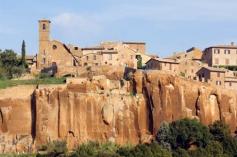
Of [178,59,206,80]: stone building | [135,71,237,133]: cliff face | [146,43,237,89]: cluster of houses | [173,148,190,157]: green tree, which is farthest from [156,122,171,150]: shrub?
[178,59,206,80]: stone building

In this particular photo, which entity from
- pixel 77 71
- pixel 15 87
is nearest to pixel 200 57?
pixel 77 71

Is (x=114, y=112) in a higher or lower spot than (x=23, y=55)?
lower

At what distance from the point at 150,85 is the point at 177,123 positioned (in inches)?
154

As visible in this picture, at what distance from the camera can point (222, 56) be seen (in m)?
91.3

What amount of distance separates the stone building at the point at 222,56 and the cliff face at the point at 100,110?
12.9 meters

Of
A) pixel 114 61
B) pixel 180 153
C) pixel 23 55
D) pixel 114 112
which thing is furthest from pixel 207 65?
pixel 180 153

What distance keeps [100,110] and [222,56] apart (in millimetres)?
19387

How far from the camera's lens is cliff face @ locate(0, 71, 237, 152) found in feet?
247

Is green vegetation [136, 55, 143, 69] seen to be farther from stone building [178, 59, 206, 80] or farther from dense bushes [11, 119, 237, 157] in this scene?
dense bushes [11, 119, 237, 157]

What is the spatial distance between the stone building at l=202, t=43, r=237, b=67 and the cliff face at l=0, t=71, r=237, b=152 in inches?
506

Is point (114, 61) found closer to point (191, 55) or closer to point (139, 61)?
point (139, 61)

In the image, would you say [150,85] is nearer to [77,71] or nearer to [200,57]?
[77,71]

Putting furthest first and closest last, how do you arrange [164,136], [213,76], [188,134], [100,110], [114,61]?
1. [114,61]
2. [213,76]
3. [100,110]
4. [188,134]
5. [164,136]

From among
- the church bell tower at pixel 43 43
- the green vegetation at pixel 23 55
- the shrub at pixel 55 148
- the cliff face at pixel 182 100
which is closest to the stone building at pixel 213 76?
the cliff face at pixel 182 100
